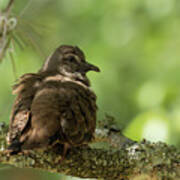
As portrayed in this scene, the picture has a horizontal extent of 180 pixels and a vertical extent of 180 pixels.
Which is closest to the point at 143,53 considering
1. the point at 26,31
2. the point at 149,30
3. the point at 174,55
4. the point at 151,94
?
the point at 149,30

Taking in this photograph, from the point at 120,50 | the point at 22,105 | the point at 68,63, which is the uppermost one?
the point at 120,50

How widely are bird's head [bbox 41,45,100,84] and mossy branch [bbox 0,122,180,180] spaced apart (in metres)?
1.29

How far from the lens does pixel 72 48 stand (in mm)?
5250

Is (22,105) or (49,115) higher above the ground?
(22,105)

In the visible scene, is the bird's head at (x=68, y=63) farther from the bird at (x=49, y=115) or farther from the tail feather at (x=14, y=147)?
the tail feather at (x=14, y=147)

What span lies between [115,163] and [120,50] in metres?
4.49

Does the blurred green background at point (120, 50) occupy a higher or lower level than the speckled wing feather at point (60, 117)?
higher

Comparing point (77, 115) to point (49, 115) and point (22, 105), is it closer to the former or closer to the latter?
point (49, 115)

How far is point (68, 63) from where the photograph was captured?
5246 millimetres

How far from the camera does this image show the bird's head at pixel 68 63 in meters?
5.16

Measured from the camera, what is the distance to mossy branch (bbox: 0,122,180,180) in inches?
152

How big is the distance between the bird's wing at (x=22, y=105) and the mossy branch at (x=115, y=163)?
16 centimetres

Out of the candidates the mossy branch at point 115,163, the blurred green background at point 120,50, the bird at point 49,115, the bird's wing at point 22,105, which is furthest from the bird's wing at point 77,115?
the blurred green background at point 120,50

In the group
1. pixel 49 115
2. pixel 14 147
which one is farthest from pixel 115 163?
pixel 14 147
